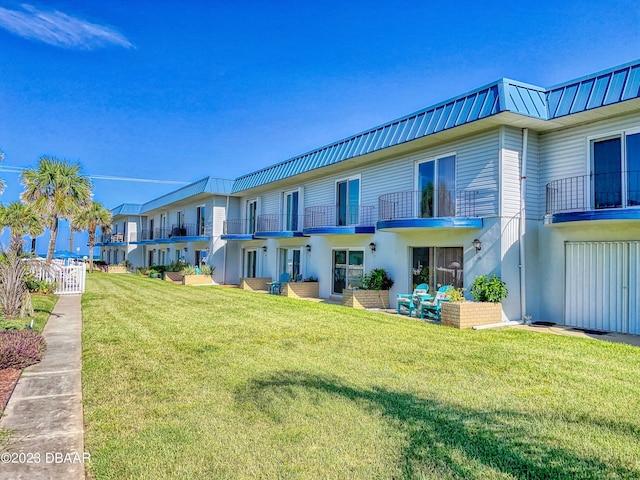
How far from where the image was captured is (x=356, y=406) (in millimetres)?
4949

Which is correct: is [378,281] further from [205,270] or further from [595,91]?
[205,270]

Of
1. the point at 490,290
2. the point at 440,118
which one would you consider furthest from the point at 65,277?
the point at 490,290

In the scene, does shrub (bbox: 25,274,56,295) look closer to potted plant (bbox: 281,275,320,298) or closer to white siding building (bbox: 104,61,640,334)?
potted plant (bbox: 281,275,320,298)

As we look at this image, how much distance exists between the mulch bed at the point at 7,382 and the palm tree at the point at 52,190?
2134 centimetres

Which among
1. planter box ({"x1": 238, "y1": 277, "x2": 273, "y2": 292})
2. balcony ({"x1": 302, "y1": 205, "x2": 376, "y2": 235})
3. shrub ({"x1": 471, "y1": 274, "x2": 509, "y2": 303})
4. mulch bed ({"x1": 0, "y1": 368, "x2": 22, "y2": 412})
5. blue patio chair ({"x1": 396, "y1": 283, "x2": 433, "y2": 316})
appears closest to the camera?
mulch bed ({"x1": 0, "y1": 368, "x2": 22, "y2": 412})

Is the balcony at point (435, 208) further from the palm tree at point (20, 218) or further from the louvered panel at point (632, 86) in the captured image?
the palm tree at point (20, 218)

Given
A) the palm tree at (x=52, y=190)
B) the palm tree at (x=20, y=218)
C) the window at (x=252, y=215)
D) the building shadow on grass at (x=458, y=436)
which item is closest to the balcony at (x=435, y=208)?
the building shadow on grass at (x=458, y=436)

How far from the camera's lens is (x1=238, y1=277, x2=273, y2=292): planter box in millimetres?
22659

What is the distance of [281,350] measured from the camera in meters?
7.88

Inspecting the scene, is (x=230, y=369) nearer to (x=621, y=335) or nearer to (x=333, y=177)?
(x=621, y=335)

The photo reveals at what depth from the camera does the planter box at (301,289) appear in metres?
18.9

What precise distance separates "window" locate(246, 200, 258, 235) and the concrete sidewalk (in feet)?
63.1

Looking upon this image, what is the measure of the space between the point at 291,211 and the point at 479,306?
13.1 meters

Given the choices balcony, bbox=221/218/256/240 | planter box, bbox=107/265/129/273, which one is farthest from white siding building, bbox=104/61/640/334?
planter box, bbox=107/265/129/273
